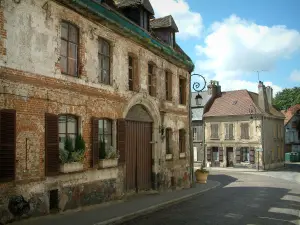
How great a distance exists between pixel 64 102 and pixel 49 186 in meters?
2.70

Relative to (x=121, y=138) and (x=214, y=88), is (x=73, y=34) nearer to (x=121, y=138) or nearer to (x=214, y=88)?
(x=121, y=138)

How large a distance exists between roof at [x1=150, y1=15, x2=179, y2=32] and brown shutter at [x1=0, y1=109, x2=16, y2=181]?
501 inches

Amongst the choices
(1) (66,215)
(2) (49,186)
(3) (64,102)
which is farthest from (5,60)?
(1) (66,215)

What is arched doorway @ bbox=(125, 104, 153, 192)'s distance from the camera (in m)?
15.3

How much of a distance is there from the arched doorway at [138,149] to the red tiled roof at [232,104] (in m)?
25.2

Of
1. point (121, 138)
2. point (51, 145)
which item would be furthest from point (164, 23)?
point (51, 145)

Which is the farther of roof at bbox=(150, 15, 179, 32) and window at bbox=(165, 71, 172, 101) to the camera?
roof at bbox=(150, 15, 179, 32)

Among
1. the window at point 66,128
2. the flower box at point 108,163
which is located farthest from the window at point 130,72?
the window at point 66,128

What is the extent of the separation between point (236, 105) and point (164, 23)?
2362cm

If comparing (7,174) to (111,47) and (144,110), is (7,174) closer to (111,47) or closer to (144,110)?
(111,47)

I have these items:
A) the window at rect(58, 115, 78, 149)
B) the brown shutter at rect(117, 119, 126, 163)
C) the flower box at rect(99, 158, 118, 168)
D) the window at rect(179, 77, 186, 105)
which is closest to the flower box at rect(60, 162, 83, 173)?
the window at rect(58, 115, 78, 149)

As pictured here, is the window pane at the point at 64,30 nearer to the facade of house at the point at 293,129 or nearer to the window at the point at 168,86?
the window at the point at 168,86

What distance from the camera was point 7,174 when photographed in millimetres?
9141

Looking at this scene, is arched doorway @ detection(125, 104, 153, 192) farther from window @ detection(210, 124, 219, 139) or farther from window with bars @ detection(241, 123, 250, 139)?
window @ detection(210, 124, 219, 139)
